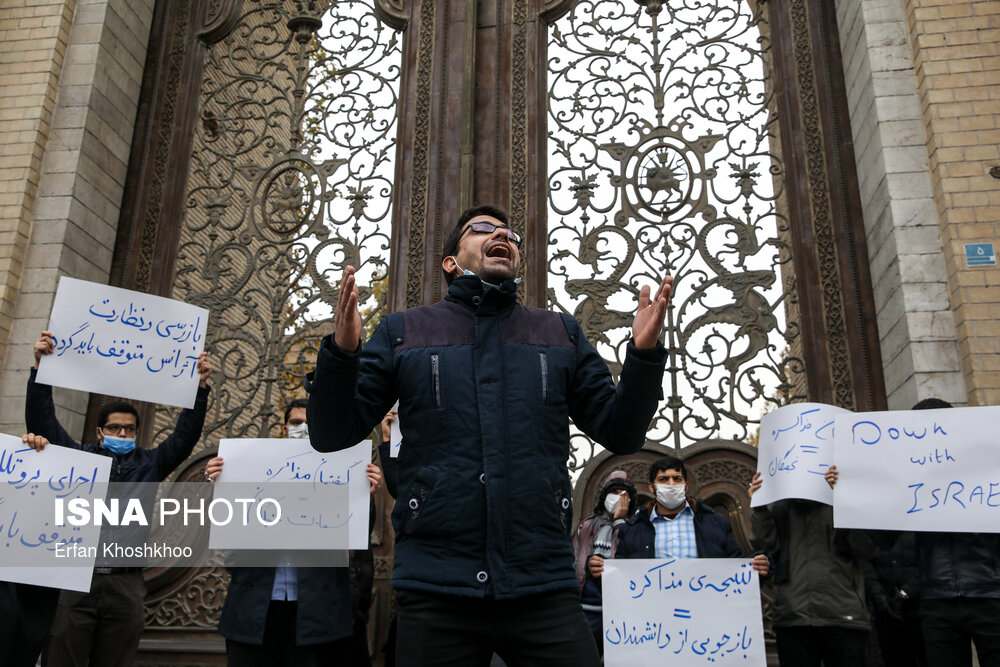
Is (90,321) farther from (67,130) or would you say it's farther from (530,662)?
(530,662)

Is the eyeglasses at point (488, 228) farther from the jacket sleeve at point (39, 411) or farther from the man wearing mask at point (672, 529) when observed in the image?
the jacket sleeve at point (39, 411)

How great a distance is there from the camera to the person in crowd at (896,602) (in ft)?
15.9

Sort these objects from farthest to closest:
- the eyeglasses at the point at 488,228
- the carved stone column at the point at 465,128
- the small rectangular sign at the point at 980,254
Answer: the carved stone column at the point at 465,128 → the small rectangular sign at the point at 980,254 → the eyeglasses at the point at 488,228

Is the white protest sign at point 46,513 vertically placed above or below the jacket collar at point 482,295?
below

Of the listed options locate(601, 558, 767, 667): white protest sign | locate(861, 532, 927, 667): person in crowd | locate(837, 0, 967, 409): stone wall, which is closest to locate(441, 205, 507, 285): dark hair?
locate(601, 558, 767, 667): white protest sign

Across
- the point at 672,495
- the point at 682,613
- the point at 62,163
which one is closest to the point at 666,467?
the point at 672,495

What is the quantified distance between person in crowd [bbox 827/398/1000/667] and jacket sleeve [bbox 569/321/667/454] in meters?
2.67

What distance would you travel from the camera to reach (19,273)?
654 cm

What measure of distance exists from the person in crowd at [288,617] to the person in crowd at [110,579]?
2.22 ft

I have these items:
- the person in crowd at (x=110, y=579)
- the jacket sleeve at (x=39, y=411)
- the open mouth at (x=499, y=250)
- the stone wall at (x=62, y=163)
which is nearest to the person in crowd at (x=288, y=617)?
the person in crowd at (x=110, y=579)

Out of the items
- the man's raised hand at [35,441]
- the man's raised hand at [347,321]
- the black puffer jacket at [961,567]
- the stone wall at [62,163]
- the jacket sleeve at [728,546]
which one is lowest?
the black puffer jacket at [961,567]

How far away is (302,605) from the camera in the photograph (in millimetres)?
4379

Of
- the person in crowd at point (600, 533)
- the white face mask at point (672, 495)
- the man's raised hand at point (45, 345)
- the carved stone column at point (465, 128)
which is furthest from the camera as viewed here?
the carved stone column at point (465, 128)

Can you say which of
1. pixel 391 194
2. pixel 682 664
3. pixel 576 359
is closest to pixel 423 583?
pixel 576 359
